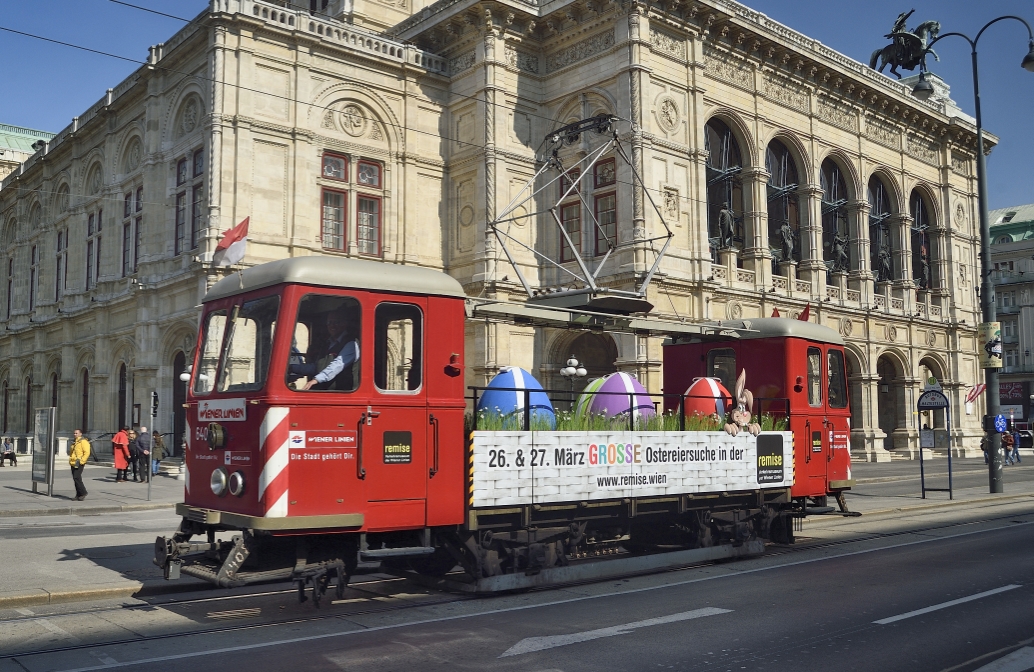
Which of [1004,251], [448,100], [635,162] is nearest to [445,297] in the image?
[635,162]

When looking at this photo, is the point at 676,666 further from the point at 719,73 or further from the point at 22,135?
the point at 22,135

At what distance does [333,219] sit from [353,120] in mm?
3645

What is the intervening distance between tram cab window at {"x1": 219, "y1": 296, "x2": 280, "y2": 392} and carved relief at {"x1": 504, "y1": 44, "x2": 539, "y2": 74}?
1005 inches

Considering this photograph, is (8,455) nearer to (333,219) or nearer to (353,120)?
(333,219)

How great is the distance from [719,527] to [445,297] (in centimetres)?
523

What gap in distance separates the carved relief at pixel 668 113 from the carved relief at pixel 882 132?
14.7 metres

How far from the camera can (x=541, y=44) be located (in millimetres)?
32750

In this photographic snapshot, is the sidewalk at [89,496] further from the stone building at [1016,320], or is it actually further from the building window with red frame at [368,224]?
the stone building at [1016,320]

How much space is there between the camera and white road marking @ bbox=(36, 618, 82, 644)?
24.1ft

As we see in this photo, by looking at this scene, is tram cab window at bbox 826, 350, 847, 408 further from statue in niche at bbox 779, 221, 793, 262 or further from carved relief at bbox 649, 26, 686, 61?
statue in niche at bbox 779, 221, 793, 262

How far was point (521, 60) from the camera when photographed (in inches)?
1275

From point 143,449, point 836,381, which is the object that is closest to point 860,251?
point 836,381

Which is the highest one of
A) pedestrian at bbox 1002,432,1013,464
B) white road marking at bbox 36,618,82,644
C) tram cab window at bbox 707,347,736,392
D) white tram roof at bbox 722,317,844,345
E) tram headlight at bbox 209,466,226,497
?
white tram roof at bbox 722,317,844,345

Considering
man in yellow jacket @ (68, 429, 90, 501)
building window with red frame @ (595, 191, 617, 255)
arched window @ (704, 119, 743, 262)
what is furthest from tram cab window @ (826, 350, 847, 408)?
arched window @ (704, 119, 743, 262)
